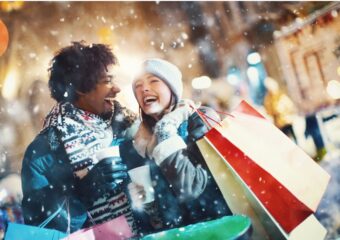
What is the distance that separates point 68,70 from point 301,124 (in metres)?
1.03

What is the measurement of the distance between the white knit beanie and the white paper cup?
13.0 inches

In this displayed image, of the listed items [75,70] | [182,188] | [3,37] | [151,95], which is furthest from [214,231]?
[3,37]

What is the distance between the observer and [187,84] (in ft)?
5.10

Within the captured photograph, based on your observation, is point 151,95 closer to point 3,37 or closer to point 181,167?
point 181,167

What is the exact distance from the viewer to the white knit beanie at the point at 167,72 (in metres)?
1.52

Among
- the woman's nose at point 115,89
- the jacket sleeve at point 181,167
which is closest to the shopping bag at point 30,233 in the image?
the jacket sleeve at point 181,167

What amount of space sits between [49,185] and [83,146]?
0.62ft

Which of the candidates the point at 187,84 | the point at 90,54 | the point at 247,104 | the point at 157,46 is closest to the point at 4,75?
the point at 90,54

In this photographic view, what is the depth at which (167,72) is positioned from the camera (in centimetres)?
153

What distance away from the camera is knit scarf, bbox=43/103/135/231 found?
142cm

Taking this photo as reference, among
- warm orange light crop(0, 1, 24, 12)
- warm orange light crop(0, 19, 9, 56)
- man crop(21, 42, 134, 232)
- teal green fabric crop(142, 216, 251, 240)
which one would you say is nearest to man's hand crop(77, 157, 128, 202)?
man crop(21, 42, 134, 232)

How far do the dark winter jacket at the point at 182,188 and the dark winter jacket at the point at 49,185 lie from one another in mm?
238

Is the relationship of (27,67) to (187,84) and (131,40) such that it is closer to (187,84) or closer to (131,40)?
(131,40)

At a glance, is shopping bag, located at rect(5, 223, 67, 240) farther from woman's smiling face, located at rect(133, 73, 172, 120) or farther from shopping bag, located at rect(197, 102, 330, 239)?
shopping bag, located at rect(197, 102, 330, 239)
